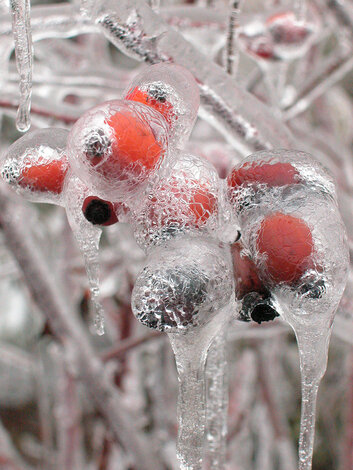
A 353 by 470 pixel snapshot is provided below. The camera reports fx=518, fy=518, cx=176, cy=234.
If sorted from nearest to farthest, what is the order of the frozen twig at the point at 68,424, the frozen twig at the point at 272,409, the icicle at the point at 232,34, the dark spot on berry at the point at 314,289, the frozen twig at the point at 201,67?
the dark spot on berry at the point at 314,289 → the frozen twig at the point at 201,67 → the icicle at the point at 232,34 → the frozen twig at the point at 68,424 → the frozen twig at the point at 272,409

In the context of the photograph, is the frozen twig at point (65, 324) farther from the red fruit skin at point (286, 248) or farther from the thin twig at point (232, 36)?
the red fruit skin at point (286, 248)

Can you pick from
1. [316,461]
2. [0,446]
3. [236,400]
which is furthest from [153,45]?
[316,461]

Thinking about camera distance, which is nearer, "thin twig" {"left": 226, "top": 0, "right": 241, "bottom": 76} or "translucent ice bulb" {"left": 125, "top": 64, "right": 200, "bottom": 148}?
"translucent ice bulb" {"left": 125, "top": 64, "right": 200, "bottom": 148}

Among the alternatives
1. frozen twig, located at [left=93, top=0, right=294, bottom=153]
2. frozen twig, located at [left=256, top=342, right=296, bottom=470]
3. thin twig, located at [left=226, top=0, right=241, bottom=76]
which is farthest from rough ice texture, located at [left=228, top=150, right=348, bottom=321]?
frozen twig, located at [left=256, top=342, right=296, bottom=470]

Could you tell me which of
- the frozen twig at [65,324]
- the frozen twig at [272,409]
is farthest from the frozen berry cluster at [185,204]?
the frozen twig at [272,409]

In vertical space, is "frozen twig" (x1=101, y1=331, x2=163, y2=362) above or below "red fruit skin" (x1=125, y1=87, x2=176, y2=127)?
below

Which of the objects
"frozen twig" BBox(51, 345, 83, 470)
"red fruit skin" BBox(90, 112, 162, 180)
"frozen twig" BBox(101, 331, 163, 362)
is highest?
"red fruit skin" BBox(90, 112, 162, 180)

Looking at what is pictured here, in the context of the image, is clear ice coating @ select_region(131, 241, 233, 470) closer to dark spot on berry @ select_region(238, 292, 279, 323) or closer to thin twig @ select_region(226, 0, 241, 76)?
dark spot on berry @ select_region(238, 292, 279, 323)
